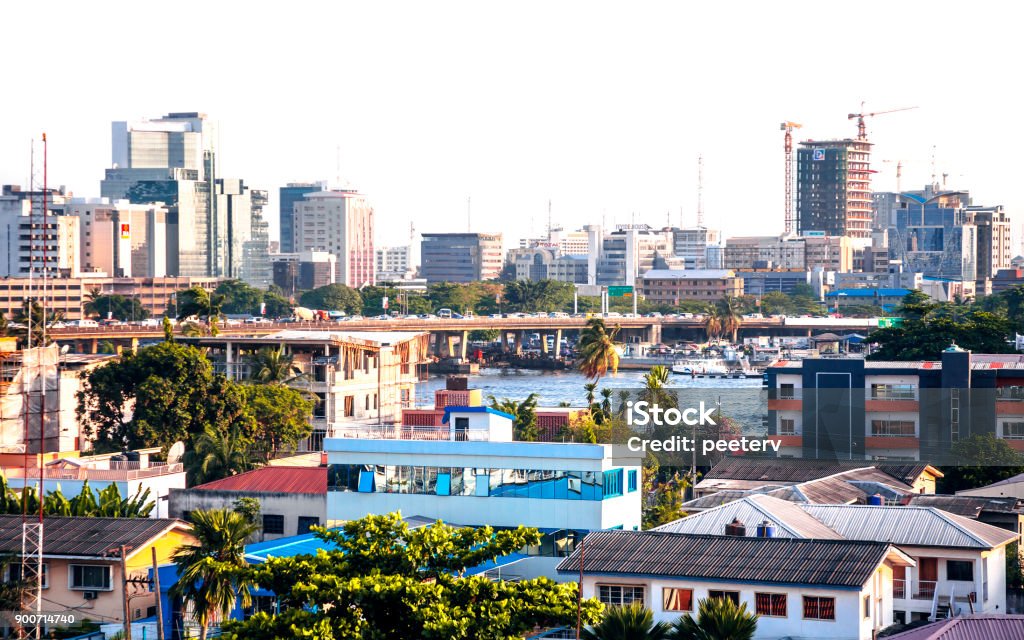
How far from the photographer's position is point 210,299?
7194 centimetres

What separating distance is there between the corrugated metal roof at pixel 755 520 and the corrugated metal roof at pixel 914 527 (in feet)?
1.39

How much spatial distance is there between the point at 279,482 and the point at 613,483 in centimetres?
710

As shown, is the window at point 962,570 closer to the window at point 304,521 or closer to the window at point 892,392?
the window at point 304,521

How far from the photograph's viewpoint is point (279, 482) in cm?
3005

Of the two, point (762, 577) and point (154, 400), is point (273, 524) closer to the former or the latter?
point (762, 577)

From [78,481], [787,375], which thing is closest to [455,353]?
[787,375]

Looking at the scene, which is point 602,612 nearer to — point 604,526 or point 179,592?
point 179,592

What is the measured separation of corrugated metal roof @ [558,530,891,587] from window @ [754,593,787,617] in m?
0.20

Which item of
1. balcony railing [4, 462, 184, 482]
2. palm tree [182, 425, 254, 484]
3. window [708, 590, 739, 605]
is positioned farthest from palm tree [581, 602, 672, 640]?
palm tree [182, 425, 254, 484]

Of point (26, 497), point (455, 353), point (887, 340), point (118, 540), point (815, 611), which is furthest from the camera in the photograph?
point (455, 353)

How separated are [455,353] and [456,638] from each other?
117 metres

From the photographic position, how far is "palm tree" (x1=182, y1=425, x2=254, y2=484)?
35.6 meters

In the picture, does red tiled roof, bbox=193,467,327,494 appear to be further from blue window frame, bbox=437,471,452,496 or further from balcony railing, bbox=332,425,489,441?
blue window frame, bbox=437,471,452,496

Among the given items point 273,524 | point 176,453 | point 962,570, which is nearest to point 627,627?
point 962,570
